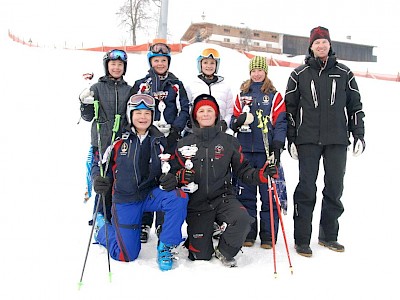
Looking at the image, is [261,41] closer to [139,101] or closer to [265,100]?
[265,100]

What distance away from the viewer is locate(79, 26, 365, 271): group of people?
3.80 metres

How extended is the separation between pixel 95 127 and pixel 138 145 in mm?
737

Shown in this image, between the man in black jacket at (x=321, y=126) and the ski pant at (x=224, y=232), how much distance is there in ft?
2.65

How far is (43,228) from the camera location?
449 cm

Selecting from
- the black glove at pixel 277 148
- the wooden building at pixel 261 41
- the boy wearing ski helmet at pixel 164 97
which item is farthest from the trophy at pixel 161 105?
the wooden building at pixel 261 41

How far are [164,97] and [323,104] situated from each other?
1.79m

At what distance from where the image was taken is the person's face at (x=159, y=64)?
4621mm

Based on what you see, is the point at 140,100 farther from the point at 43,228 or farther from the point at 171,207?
the point at 43,228

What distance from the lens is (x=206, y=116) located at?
4.01 m

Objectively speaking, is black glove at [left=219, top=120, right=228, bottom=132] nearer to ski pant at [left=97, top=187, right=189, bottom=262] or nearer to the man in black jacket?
the man in black jacket

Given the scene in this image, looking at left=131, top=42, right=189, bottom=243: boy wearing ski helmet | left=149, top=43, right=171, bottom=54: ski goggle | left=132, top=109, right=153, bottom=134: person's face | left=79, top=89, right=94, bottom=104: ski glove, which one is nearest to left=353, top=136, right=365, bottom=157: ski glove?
left=131, top=42, right=189, bottom=243: boy wearing ski helmet

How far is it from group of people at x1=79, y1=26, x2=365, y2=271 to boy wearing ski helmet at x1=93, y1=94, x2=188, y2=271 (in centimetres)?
1

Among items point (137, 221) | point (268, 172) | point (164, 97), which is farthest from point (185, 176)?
point (164, 97)

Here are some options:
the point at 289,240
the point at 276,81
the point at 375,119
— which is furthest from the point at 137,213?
the point at 276,81
